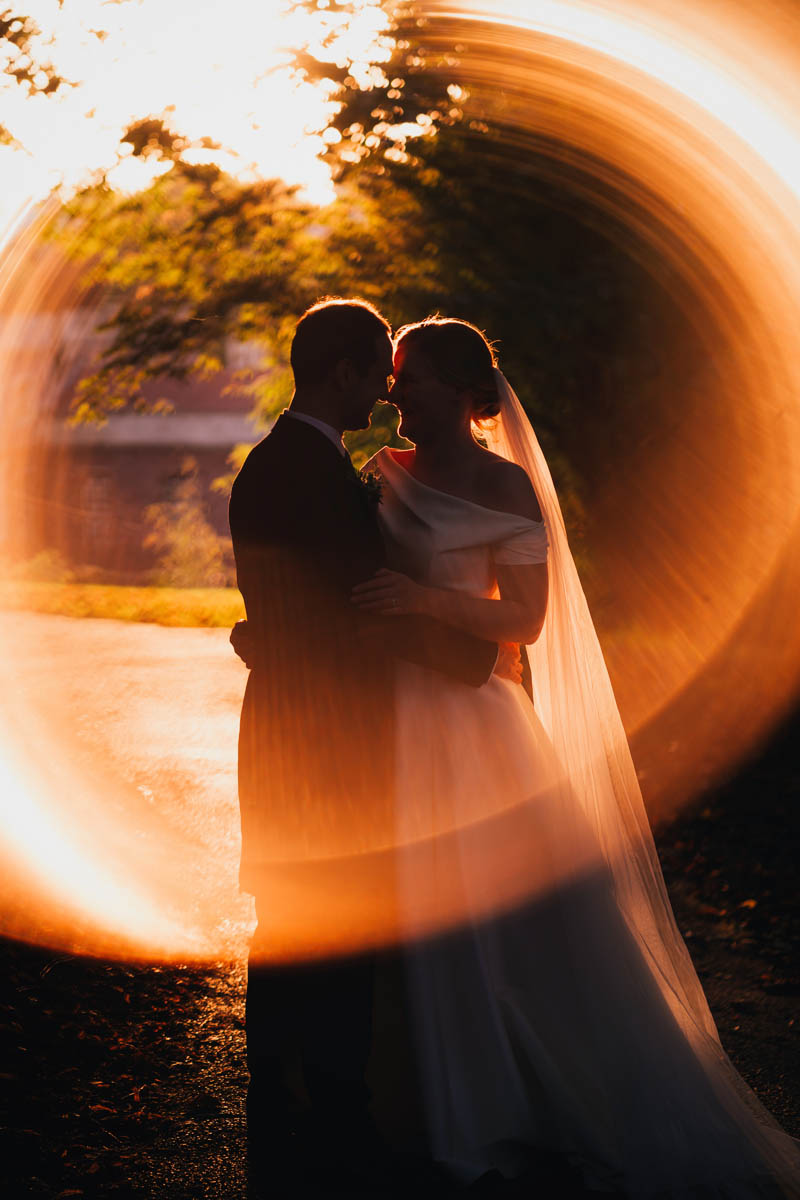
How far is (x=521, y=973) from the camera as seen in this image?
3.26 m

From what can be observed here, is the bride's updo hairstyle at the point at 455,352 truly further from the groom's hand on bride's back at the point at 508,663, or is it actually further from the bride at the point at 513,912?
the groom's hand on bride's back at the point at 508,663

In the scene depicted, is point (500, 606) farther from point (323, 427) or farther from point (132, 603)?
point (132, 603)

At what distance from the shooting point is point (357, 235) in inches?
368

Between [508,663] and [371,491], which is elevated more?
[371,491]

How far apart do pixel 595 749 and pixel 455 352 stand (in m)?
1.48

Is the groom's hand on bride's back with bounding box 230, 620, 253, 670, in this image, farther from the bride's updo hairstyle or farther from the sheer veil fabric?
the sheer veil fabric

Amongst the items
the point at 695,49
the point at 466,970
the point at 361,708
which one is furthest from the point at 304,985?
the point at 695,49

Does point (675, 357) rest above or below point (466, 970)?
above

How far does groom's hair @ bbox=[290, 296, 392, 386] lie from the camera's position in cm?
295

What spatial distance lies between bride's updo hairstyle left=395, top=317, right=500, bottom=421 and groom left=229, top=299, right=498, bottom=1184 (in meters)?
0.34

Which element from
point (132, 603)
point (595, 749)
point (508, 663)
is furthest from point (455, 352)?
point (132, 603)

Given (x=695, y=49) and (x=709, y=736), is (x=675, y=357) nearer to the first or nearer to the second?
(x=695, y=49)

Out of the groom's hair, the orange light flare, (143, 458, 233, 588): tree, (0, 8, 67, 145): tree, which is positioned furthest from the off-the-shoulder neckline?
(143, 458, 233, 588): tree

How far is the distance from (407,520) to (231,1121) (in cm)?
210
